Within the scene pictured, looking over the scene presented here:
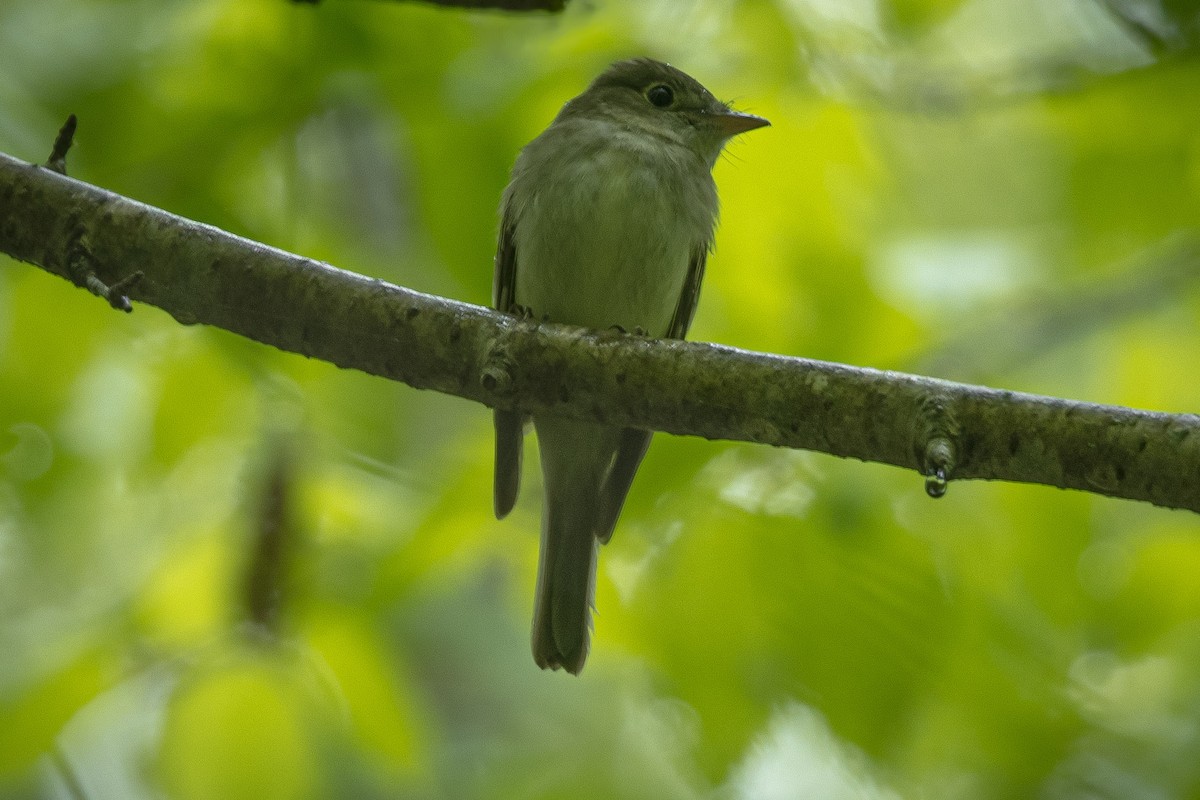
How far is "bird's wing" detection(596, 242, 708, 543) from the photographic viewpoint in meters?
3.78

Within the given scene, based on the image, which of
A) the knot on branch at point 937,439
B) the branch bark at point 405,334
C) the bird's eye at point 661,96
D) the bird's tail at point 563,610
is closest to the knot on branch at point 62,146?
the branch bark at point 405,334

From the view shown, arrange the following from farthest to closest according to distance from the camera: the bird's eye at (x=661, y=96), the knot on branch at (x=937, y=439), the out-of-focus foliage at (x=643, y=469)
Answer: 1. the bird's eye at (x=661, y=96)
2. the out-of-focus foliage at (x=643, y=469)
3. the knot on branch at (x=937, y=439)

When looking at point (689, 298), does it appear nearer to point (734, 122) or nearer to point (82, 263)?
point (734, 122)

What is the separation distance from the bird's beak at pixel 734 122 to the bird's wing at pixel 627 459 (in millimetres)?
413

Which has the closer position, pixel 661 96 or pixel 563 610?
pixel 563 610

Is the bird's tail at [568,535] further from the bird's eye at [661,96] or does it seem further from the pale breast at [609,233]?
the bird's eye at [661,96]

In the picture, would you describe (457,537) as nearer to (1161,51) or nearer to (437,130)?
(437,130)

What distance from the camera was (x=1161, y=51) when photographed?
3.17 m

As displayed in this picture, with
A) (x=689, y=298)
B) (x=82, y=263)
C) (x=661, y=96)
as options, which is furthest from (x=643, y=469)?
(x=661, y=96)

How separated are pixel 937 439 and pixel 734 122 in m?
1.99

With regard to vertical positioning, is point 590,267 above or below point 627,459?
above

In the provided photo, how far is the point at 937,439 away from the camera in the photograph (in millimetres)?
2373

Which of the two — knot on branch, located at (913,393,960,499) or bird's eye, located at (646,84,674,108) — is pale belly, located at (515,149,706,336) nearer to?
bird's eye, located at (646,84,674,108)

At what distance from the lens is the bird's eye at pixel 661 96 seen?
14.8 feet
